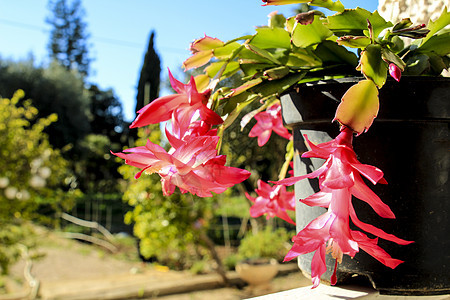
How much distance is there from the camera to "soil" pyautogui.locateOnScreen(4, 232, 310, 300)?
4004 mm

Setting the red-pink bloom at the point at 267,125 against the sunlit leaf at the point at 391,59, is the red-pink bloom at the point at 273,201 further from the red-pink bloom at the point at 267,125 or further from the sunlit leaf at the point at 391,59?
the sunlit leaf at the point at 391,59

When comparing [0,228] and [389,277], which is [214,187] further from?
[0,228]

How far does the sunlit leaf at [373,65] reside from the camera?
34 centimetres

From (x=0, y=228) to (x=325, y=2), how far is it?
4.32 metres

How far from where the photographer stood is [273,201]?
1.76ft

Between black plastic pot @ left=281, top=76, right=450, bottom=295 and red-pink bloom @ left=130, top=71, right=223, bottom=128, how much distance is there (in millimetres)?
140

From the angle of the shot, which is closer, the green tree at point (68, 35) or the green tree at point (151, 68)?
the green tree at point (151, 68)

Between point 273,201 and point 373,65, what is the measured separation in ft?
0.80

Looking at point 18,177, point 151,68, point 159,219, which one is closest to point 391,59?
point 159,219

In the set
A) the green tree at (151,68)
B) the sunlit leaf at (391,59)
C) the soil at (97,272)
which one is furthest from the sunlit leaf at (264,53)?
the green tree at (151,68)

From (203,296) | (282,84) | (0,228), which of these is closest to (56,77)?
(0,228)

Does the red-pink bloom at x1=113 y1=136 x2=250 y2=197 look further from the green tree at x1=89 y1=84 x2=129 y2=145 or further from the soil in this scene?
the green tree at x1=89 y1=84 x2=129 y2=145

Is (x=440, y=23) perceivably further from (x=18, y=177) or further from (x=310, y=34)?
(x=18, y=177)

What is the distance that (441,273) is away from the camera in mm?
414
